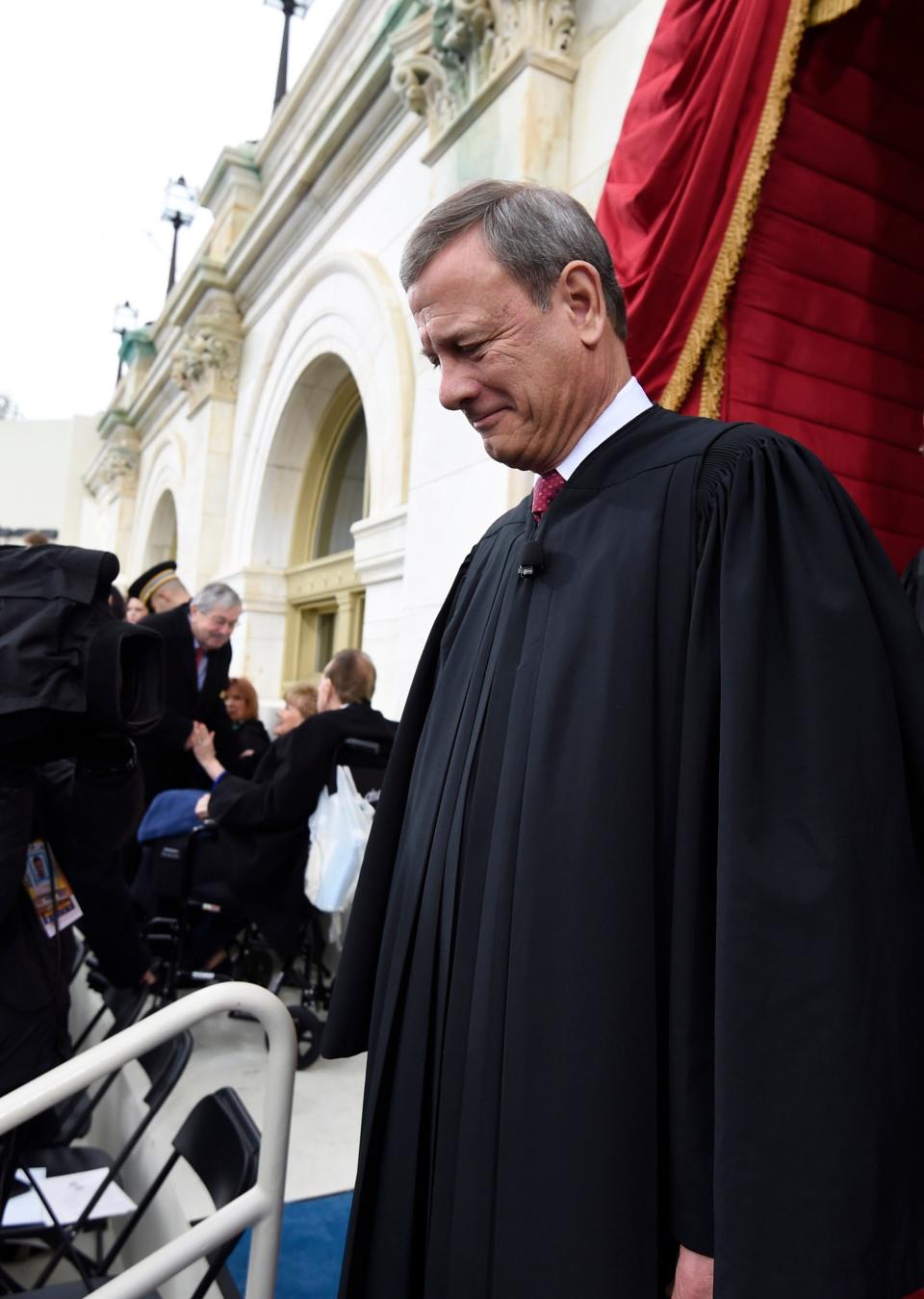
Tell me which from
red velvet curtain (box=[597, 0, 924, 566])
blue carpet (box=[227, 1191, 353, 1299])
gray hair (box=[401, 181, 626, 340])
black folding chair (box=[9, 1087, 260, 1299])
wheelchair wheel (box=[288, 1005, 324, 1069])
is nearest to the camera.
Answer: gray hair (box=[401, 181, 626, 340])

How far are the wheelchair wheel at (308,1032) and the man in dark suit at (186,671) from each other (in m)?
1.40

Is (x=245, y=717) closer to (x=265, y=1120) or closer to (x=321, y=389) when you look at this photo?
(x=321, y=389)

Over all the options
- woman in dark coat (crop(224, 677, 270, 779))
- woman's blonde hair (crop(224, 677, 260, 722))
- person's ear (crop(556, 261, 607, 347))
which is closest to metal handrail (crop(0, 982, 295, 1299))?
person's ear (crop(556, 261, 607, 347))

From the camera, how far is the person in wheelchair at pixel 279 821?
367 centimetres

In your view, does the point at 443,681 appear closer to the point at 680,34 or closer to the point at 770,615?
→ the point at 770,615

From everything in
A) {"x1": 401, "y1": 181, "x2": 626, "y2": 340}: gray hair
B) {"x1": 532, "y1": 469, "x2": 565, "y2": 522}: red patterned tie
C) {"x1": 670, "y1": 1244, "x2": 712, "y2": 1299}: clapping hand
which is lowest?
{"x1": 670, "y1": 1244, "x2": 712, "y2": 1299}: clapping hand

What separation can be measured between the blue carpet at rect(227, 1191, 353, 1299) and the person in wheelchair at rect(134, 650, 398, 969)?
1.21 m

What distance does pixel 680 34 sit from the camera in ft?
8.84

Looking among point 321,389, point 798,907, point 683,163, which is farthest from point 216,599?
point 321,389

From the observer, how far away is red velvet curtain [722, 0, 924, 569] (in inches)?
103

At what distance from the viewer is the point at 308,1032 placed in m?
3.62

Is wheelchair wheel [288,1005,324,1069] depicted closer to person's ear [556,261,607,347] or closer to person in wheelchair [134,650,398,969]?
person in wheelchair [134,650,398,969]

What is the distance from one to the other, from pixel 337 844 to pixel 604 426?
2.60 meters

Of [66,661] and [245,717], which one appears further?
[245,717]
